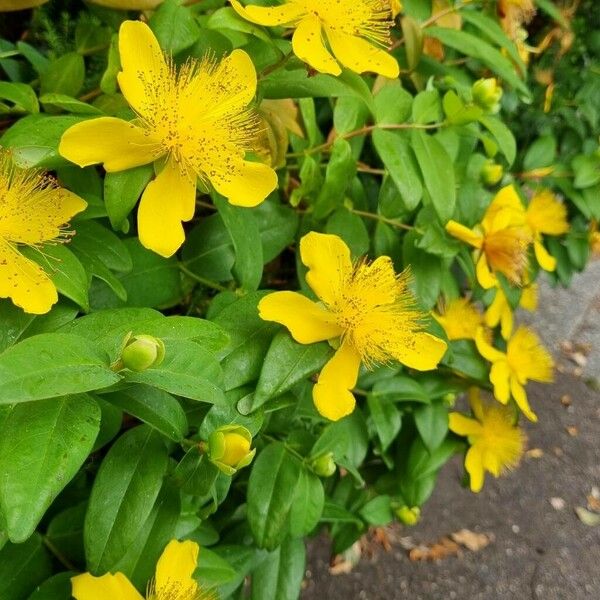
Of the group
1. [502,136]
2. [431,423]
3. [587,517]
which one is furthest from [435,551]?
[502,136]

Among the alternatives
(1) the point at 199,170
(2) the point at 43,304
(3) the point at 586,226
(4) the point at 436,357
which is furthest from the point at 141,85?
(3) the point at 586,226

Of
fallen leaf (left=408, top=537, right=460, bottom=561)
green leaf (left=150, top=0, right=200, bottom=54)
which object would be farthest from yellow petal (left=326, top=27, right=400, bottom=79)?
fallen leaf (left=408, top=537, right=460, bottom=561)

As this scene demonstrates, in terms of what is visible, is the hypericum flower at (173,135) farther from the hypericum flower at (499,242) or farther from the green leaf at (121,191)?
the hypericum flower at (499,242)

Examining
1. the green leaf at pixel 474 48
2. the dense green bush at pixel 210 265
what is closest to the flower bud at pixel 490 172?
the dense green bush at pixel 210 265

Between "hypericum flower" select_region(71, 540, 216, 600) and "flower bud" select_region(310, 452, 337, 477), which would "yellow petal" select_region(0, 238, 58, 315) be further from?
"flower bud" select_region(310, 452, 337, 477)

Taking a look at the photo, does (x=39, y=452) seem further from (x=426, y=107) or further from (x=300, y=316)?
(x=426, y=107)

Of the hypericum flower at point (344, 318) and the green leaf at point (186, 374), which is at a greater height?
the green leaf at point (186, 374)
